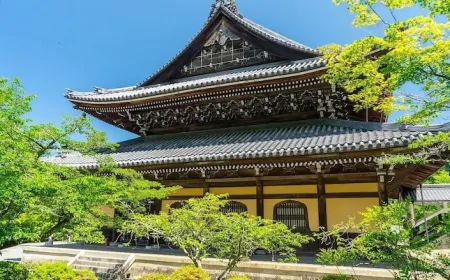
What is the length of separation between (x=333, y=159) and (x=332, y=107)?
3.18 m

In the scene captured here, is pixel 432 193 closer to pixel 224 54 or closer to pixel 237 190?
pixel 237 190

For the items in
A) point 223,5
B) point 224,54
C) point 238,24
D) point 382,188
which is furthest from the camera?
point 223,5

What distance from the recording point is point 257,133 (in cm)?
1151

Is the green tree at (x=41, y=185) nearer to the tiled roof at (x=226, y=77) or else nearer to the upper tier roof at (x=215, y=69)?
the tiled roof at (x=226, y=77)

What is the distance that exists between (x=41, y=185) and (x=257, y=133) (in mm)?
7604

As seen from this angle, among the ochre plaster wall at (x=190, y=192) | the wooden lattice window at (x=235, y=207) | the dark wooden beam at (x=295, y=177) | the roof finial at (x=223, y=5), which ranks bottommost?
the wooden lattice window at (x=235, y=207)

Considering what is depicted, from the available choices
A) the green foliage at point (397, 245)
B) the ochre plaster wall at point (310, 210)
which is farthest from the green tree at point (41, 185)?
the green foliage at point (397, 245)

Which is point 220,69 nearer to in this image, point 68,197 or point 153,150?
point 153,150

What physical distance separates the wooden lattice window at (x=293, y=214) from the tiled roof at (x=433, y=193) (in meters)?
11.9

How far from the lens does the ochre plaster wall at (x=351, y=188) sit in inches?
370

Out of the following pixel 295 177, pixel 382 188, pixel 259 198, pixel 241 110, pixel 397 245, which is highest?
pixel 241 110

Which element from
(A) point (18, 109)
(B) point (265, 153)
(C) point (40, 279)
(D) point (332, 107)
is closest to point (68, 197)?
(A) point (18, 109)

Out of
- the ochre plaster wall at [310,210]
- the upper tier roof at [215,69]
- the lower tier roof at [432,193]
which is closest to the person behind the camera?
the ochre plaster wall at [310,210]

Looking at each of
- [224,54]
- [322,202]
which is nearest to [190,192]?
[322,202]
